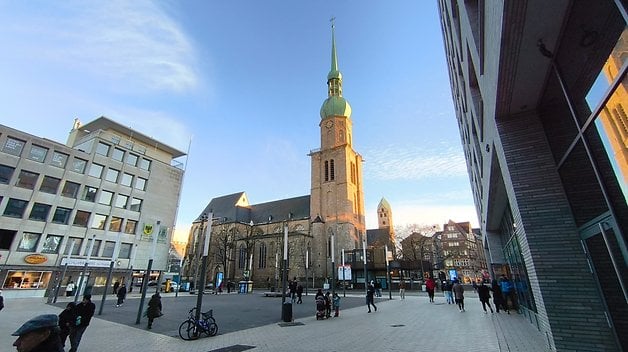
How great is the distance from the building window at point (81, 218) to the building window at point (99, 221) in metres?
0.77

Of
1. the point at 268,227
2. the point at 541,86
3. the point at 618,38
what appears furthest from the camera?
the point at 268,227

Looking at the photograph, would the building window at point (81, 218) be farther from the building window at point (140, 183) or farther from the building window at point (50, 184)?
the building window at point (140, 183)

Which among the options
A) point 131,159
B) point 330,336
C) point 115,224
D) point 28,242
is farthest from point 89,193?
point 330,336

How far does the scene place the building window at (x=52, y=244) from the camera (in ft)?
104

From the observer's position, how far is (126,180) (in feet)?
131

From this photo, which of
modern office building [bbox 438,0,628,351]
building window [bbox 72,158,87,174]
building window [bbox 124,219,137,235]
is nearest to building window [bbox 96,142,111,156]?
building window [bbox 72,158,87,174]

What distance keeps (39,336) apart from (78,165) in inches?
1646

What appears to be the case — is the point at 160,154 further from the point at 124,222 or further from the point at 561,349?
the point at 561,349

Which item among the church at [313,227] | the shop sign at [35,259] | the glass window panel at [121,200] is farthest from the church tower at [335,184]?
the shop sign at [35,259]

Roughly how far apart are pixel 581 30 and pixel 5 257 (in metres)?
43.0

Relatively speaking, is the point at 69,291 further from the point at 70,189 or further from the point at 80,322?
the point at 80,322

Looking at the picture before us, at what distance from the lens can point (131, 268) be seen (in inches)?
1485

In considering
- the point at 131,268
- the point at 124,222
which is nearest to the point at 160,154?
the point at 124,222

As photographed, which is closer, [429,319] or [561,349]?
[561,349]
